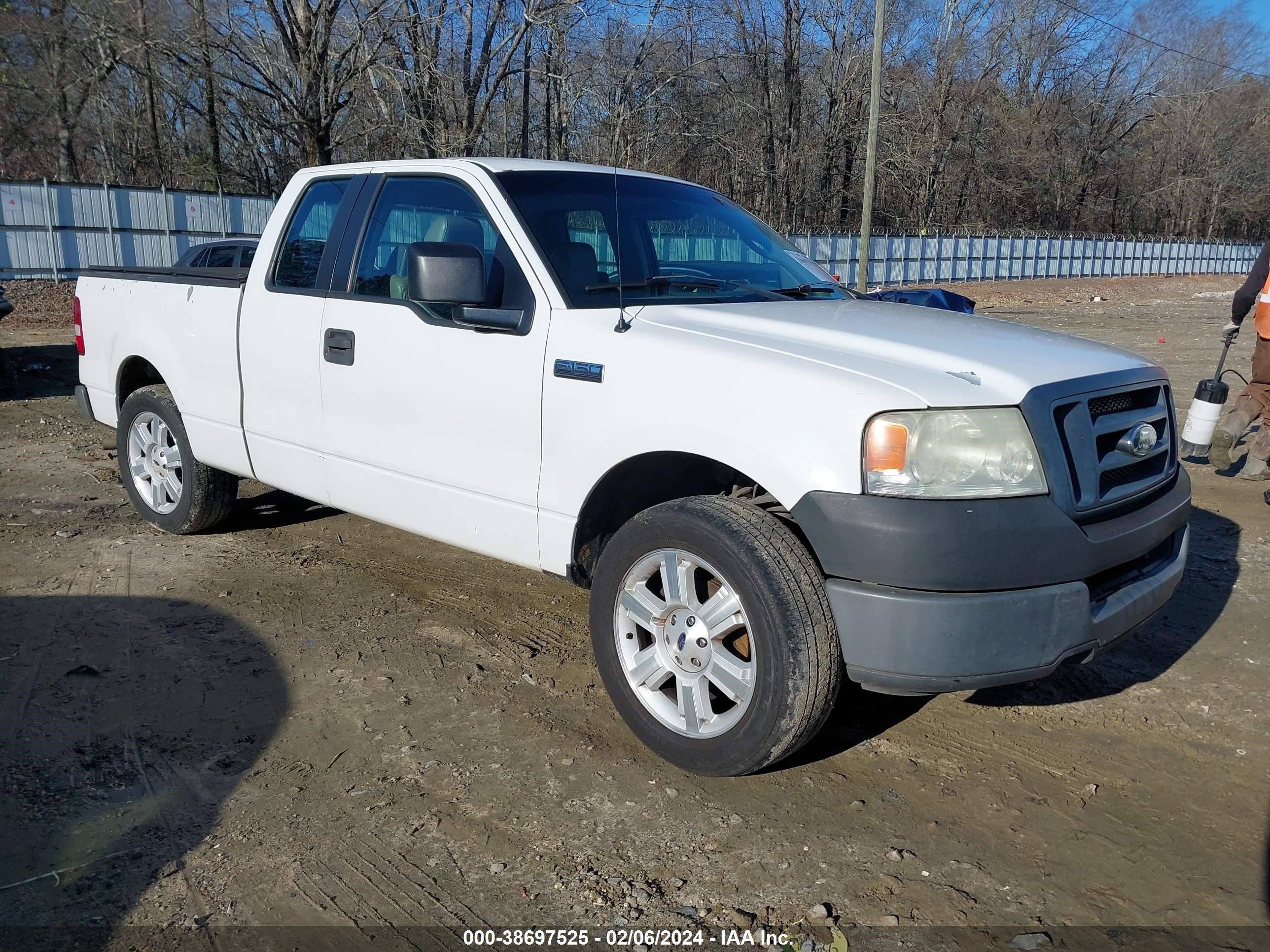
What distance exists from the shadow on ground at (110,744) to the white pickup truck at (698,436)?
891 millimetres

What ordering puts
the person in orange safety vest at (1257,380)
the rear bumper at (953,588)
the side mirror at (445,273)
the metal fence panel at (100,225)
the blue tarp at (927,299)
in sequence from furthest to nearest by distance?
the metal fence panel at (100,225) → the person in orange safety vest at (1257,380) → the blue tarp at (927,299) → the side mirror at (445,273) → the rear bumper at (953,588)

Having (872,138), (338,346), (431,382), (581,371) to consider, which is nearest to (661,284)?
(581,371)

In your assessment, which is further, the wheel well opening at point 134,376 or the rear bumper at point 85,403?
the rear bumper at point 85,403

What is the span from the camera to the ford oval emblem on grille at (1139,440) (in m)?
3.29

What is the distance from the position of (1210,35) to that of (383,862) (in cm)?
6700

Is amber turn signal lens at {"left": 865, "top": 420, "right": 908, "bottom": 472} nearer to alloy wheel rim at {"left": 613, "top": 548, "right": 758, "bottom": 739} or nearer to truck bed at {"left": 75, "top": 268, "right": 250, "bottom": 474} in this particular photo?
alloy wheel rim at {"left": 613, "top": 548, "right": 758, "bottom": 739}

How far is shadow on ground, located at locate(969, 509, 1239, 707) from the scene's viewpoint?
4066mm

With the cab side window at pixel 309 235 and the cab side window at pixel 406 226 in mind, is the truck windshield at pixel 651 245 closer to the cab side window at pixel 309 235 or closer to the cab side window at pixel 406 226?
the cab side window at pixel 406 226

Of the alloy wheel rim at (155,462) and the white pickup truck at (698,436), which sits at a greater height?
the white pickup truck at (698,436)

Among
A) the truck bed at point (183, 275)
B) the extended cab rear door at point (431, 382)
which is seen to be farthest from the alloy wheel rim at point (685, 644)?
the truck bed at point (183, 275)

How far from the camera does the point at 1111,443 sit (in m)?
3.29

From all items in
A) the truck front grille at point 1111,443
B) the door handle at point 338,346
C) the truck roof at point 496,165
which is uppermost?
the truck roof at point 496,165

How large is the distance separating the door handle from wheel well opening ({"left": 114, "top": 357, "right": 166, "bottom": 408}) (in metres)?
1.94

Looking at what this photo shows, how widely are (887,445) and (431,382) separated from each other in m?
1.96
